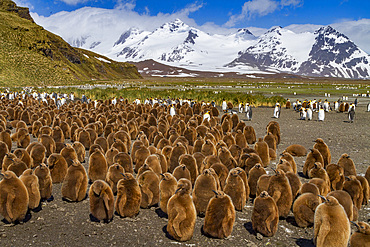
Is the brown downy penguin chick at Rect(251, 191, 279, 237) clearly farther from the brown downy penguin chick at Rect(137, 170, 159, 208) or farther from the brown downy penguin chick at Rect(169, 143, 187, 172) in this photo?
the brown downy penguin chick at Rect(169, 143, 187, 172)

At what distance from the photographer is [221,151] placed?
22.9ft

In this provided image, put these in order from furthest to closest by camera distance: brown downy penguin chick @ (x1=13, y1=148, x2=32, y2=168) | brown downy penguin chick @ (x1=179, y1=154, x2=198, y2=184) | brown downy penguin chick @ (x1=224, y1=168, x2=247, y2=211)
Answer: brown downy penguin chick @ (x1=13, y1=148, x2=32, y2=168), brown downy penguin chick @ (x1=179, y1=154, x2=198, y2=184), brown downy penguin chick @ (x1=224, y1=168, x2=247, y2=211)

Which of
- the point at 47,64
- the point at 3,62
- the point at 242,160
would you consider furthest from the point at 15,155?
the point at 47,64

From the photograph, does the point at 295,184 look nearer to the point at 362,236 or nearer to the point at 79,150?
the point at 362,236

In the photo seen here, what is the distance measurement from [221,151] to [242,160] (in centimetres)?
51

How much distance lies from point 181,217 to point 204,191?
0.84 metres

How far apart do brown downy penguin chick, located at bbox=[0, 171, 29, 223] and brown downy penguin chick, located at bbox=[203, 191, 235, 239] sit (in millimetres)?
2893

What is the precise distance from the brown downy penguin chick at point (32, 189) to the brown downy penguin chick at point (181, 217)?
7.89 ft

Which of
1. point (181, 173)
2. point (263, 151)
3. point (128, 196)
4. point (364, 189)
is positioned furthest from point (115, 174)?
point (364, 189)

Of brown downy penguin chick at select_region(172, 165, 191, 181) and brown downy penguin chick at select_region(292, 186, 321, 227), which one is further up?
brown downy penguin chick at select_region(172, 165, 191, 181)

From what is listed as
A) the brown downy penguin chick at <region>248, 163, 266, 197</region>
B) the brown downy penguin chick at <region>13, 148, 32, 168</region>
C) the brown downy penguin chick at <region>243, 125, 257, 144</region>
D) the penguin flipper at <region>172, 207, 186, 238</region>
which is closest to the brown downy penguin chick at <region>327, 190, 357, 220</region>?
the brown downy penguin chick at <region>248, 163, 266, 197</region>

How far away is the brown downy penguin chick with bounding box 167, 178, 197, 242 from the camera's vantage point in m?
4.33

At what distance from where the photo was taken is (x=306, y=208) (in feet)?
15.6

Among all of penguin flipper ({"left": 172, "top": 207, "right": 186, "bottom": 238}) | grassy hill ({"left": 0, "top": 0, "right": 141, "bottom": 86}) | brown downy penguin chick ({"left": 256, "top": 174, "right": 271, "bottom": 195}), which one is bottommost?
penguin flipper ({"left": 172, "top": 207, "right": 186, "bottom": 238})
